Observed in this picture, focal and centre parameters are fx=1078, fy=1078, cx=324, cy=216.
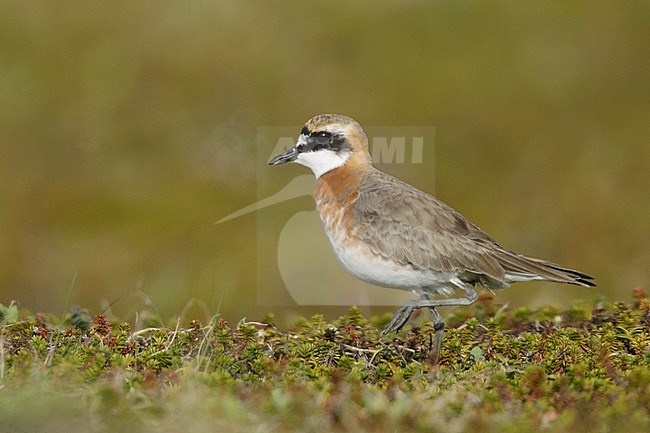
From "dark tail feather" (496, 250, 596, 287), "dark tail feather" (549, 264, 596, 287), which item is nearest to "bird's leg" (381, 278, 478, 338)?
"dark tail feather" (496, 250, 596, 287)

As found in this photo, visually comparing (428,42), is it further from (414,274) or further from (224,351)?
(224,351)

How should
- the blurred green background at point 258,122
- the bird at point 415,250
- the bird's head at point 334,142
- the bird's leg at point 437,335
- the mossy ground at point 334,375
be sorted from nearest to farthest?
1. the mossy ground at point 334,375
2. the bird's leg at point 437,335
3. the bird at point 415,250
4. the bird's head at point 334,142
5. the blurred green background at point 258,122

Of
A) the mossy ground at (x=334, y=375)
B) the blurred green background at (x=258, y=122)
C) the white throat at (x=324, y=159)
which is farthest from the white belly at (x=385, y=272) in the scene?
the blurred green background at (x=258, y=122)

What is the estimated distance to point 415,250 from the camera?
9234 millimetres

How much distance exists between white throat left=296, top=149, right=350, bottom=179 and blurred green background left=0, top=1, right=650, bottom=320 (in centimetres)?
498

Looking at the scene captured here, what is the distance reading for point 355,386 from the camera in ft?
24.1

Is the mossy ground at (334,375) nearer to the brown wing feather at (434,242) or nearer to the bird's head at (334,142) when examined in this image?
the brown wing feather at (434,242)

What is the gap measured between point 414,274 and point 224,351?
1.89 metres

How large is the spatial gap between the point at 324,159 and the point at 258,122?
23.0 feet

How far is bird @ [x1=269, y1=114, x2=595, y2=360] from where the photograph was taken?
922 centimetres

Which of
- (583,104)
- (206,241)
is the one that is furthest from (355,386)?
(583,104)

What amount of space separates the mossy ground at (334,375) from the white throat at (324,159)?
1.64 meters

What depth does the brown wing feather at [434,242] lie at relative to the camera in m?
9.23

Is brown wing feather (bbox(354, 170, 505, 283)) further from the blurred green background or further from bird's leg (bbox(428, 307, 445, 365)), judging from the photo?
the blurred green background
